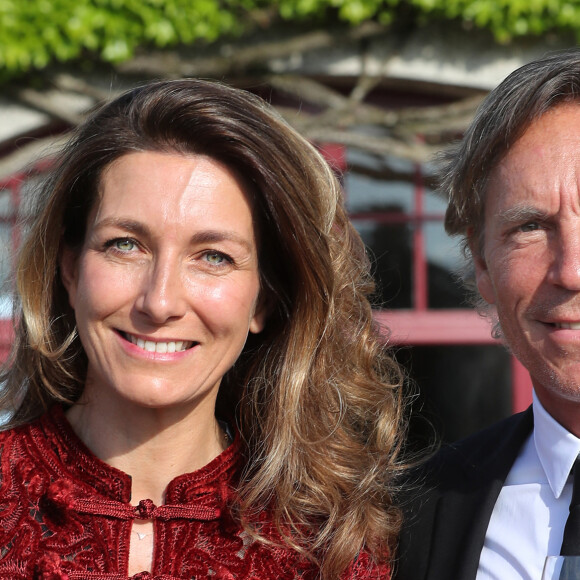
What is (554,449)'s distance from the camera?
214cm

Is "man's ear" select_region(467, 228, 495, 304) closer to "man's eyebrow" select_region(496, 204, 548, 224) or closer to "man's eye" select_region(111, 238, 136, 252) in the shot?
"man's eyebrow" select_region(496, 204, 548, 224)

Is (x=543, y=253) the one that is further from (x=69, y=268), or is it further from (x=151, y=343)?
(x=69, y=268)

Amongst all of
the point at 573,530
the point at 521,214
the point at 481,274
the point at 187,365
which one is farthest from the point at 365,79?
the point at 573,530

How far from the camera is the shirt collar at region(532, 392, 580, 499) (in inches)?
82.8

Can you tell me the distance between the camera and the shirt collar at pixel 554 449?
2.10 meters

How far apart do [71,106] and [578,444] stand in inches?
129

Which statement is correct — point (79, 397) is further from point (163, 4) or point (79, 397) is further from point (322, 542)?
point (163, 4)

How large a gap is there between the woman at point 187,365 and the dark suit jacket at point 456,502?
7 centimetres

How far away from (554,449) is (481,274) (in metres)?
0.49

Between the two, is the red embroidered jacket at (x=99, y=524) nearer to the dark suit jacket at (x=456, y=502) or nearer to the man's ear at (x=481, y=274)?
the dark suit jacket at (x=456, y=502)

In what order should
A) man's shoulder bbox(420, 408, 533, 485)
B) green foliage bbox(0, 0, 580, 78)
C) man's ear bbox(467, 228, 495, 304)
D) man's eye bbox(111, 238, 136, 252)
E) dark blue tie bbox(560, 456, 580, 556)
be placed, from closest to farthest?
dark blue tie bbox(560, 456, 580, 556)
man's eye bbox(111, 238, 136, 252)
man's shoulder bbox(420, 408, 533, 485)
man's ear bbox(467, 228, 495, 304)
green foliage bbox(0, 0, 580, 78)

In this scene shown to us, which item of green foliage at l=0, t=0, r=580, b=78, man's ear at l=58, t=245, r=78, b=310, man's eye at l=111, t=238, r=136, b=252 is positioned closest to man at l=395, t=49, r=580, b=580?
man's eye at l=111, t=238, r=136, b=252

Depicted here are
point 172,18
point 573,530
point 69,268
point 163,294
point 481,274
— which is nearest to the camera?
point 573,530

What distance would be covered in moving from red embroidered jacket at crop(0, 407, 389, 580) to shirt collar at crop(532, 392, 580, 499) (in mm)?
443
